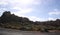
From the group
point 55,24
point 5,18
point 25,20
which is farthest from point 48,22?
point 5,18

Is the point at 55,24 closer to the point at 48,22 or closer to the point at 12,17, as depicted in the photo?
the point at 48,22

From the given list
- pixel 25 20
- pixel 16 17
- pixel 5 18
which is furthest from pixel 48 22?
pixel 5 18

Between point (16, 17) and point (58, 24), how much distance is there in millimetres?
30220

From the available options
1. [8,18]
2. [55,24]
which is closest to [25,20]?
[8,18]

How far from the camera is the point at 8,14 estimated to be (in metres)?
104

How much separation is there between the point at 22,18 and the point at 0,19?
51.4ft

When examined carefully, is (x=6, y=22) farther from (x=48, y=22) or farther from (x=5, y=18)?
(x=48, y=22)

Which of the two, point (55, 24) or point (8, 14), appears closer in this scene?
point (55, 24)

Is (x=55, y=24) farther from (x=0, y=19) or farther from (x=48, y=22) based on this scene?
(x=0, y=19)

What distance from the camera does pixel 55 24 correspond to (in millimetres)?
95562

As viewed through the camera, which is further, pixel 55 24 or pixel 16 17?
pixel 16 17

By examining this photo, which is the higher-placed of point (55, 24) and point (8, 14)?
point (8, 14)

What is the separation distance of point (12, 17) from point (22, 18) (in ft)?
24.1

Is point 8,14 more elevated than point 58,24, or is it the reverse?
point 8,14
